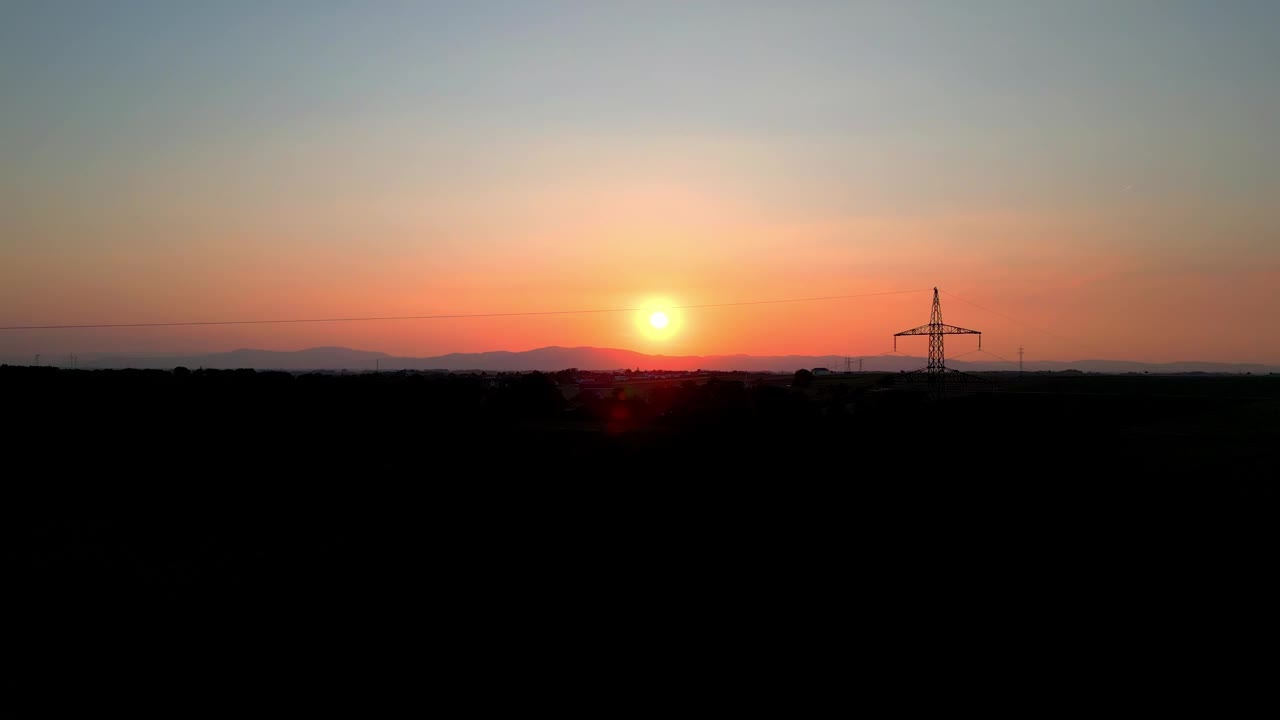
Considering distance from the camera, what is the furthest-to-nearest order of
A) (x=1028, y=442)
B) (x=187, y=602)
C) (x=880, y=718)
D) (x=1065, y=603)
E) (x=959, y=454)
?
(x=1028, y=442)
(x=959, y=454)
(x=187, y=602)
(x=1065, y=603)
(x=880, y=718)

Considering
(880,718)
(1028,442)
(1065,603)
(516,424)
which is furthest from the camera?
(516,424)

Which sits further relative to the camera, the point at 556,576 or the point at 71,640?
the point at 556,576

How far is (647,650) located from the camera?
11219 mm

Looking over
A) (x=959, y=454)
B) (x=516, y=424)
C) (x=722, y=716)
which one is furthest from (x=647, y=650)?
(x=516, y=424)

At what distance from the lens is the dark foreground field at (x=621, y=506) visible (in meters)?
14.4

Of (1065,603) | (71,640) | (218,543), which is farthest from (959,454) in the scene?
(71,640)

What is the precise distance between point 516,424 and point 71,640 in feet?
105

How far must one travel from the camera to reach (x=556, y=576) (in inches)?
570

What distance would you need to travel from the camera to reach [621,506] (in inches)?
807

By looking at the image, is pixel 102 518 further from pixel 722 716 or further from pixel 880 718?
pixel 880 718

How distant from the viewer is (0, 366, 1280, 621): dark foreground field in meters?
14.4

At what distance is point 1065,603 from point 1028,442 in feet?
64.3

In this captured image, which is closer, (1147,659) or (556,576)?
(1147,659)

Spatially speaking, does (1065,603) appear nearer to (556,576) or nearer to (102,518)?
(556,576)
